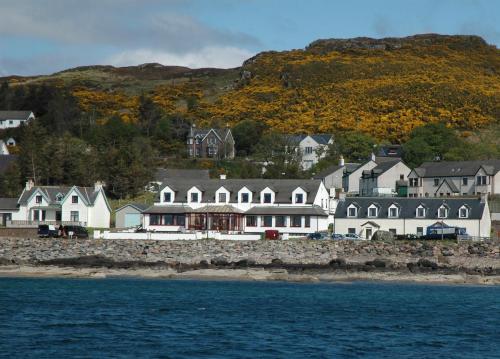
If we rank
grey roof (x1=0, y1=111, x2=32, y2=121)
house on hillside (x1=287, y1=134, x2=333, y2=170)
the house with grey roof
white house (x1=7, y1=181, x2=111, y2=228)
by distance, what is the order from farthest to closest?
grey roof (x1=0, y1=111, x2=32, y2=121), house on hillside (x1=287, y1=134, x2=333, y2=170), the house with grey roof, white house (x1=7, y1=181, x2=111, y2=228)

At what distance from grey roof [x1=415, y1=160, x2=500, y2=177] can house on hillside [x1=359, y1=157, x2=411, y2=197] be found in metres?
1.77

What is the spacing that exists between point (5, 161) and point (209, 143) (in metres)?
26.7

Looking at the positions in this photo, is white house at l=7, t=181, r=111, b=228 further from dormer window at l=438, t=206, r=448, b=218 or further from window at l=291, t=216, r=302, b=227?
dormer window at l=438, t=206, r=448, b=218

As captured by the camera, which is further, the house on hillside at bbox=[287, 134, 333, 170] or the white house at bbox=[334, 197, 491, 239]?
the house on hillside at bbox=[287, 134, 333, 170]

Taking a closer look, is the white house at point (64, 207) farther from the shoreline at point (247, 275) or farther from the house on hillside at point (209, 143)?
the house on hillside at point (209, 143)

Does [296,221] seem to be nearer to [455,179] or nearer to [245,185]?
[245,185]

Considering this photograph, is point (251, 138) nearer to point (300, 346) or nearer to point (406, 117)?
point (406, 117)

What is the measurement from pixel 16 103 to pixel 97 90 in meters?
35.2

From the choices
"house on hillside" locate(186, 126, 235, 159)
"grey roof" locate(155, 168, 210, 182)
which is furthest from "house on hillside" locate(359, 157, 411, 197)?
"house on hillside" locate(186, 126, 235, 159)

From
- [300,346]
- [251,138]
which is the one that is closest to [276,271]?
[300,346]

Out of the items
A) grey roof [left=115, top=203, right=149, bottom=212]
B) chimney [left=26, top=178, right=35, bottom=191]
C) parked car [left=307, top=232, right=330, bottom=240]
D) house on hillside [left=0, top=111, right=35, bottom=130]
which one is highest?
house on hillside [left=0, top=111, right=35, bottom=130]

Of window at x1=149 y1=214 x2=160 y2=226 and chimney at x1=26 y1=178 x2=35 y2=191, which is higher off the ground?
chimney at x1=26 y1=178 x2=35 y2=191

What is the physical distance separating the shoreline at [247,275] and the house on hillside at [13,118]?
77.3m

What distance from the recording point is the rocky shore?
68.5m
